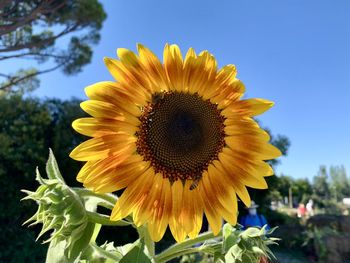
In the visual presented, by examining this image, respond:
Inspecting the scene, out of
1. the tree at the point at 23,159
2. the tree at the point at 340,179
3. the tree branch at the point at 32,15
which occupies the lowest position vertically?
the tree at the point at 340,179

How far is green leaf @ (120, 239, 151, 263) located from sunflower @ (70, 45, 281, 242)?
0.06m

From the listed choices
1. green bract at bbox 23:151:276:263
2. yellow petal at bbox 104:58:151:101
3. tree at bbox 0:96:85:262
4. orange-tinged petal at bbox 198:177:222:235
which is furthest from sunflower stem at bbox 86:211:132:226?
tree at bbox 0:96:85:262

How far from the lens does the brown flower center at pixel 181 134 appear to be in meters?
1.25

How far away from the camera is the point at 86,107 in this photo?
1101 millimetres

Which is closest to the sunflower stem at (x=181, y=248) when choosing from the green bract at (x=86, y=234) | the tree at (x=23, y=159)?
the green bract at (x=86, y=234)

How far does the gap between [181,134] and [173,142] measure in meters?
0.04

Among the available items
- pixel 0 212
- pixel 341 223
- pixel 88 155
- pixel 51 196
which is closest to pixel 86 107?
pixel 88 155

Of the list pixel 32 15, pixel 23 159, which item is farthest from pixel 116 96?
pixel 32 15

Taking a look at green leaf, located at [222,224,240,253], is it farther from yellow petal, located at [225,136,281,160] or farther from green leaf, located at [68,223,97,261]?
green leaf, located at [68,223,97,261]

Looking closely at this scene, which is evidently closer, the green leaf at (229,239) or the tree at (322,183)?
the green leaf at (229,239)

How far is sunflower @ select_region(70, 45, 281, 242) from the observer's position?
1.12 meters

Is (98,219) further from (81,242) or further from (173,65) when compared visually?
(173,65)

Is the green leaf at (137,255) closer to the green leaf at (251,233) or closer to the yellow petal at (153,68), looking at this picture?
the green leaf at (251,233)

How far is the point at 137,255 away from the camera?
1.07m
